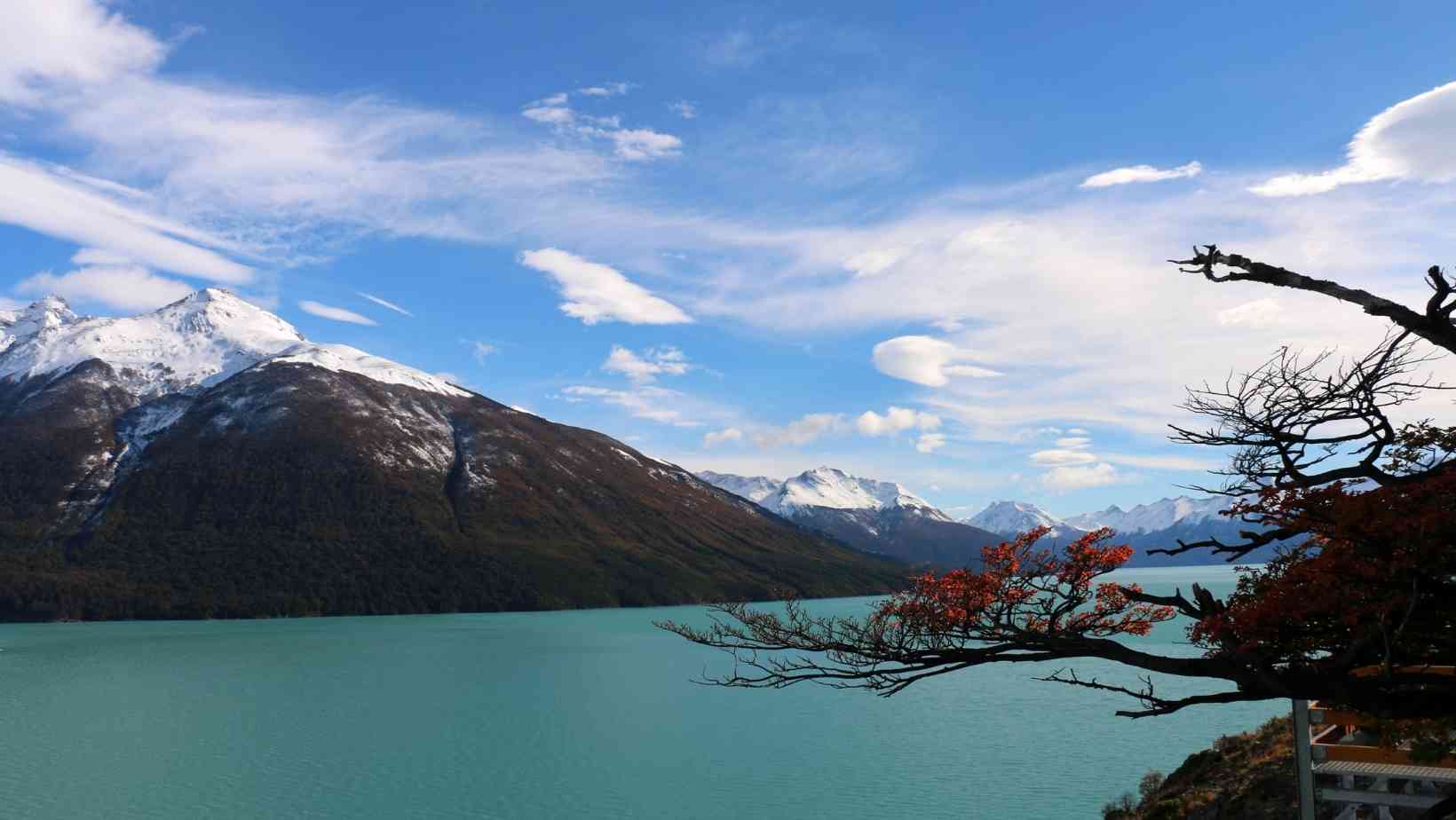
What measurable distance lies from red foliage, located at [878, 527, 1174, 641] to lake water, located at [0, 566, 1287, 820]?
36.0 metres

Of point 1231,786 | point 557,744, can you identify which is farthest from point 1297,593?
point 557,744

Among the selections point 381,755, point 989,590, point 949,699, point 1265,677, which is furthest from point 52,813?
point 949,699

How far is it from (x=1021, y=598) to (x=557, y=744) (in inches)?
2441

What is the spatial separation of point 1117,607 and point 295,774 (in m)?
59.6

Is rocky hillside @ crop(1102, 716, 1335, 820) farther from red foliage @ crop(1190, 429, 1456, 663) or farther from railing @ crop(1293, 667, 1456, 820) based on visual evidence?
red foliage @ crop(1190, 429, 1456, 663)

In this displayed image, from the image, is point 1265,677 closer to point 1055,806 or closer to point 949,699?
point 1055,806

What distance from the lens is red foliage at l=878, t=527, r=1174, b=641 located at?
1680cm

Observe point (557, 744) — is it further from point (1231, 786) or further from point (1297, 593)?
point (1297, 593)

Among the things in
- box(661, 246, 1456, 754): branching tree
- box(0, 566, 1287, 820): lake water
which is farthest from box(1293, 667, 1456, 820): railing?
box(0, 566, 1287, 820): lake water

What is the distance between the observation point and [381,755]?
67.8 metres

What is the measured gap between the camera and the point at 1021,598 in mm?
17234

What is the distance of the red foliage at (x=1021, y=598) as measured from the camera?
55.1 feet

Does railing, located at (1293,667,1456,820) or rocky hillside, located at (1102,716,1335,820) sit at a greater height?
railing, located at (1293,667,1456,820)

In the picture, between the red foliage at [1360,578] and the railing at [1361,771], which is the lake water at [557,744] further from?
the red foliage at [1360,578]
